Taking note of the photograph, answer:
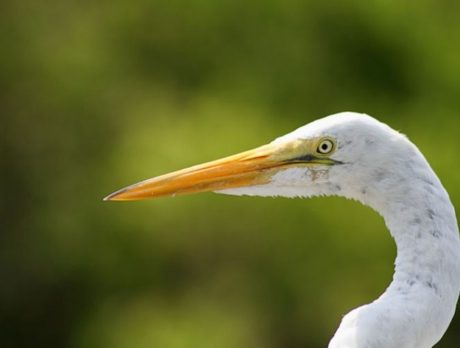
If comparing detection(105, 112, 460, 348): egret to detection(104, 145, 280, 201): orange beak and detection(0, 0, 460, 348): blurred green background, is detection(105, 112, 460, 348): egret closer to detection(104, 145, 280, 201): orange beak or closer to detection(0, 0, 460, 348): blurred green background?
detection(104, 145, 280, 201): orange beak

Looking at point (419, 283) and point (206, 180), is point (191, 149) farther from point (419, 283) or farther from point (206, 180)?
point (419, 283)

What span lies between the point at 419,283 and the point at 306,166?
0.32 m

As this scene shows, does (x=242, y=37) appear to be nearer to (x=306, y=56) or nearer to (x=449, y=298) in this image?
(x=306, y=56)

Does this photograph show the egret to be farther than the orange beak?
No

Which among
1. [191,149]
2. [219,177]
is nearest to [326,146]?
[219,177]

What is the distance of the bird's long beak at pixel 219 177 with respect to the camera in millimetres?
2299

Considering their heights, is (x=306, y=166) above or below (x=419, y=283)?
above

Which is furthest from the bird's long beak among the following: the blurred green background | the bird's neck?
the blurred green background

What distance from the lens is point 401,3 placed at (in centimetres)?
550

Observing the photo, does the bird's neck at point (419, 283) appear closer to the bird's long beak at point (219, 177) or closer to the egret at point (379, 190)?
the egret at point (379, 190)

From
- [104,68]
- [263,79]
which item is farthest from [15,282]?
[263,79]

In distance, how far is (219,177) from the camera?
2.33 m

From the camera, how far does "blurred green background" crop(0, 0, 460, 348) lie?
4805 millimetres

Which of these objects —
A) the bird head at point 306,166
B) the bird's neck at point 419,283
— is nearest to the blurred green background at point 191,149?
the bird head at point 306,166
